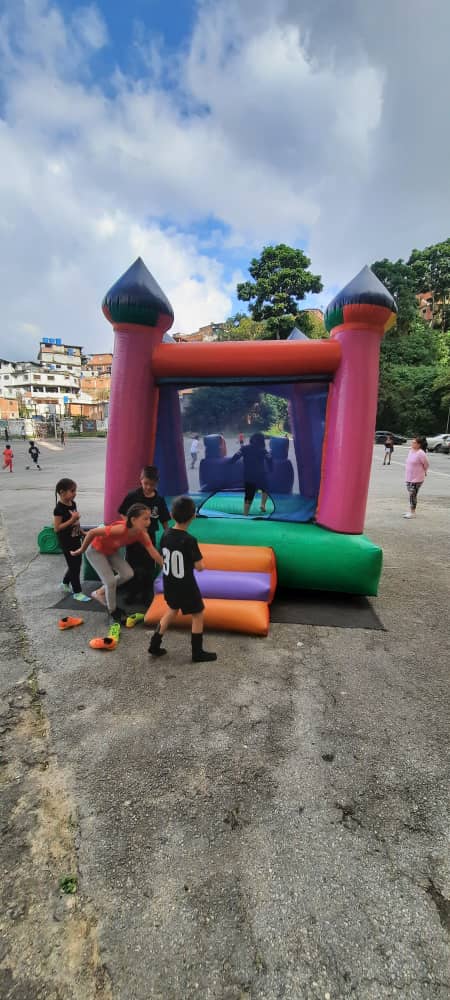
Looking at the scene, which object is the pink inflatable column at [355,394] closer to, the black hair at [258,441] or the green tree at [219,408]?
the black hair at [258,441]

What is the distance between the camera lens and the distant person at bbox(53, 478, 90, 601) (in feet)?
13.6

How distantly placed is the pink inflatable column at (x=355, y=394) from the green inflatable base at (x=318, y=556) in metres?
0.25

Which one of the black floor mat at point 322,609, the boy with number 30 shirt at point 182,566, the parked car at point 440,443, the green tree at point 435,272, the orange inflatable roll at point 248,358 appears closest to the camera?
the boy with number 30 shirt at point 182,566

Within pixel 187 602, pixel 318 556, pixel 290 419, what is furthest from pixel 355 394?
pixel 187 602

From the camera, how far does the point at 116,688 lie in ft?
9.59

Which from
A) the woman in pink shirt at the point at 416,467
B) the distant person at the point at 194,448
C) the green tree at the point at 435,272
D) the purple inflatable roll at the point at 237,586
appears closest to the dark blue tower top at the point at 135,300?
the distant person at the point at 194,448

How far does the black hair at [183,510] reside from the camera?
314cm

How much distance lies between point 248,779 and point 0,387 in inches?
3434

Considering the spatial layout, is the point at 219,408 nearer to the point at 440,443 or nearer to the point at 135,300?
the point at 135,300

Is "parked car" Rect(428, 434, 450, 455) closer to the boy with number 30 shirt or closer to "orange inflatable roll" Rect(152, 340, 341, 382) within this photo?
"orange inflatable roll" Rect(152, 340, 341, 382)

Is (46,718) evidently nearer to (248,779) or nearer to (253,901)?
(248,779)

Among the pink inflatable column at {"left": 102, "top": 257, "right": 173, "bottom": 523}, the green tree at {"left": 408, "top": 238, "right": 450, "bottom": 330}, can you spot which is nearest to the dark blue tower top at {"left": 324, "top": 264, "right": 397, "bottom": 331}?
the pink inflatable column at {"left": 102, "top": 257, "right": 173, "bottom": 523}

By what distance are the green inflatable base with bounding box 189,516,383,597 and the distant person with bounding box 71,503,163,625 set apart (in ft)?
3.05

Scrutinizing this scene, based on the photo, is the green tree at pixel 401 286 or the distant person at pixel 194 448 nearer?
the distant person at pixel 194 448
